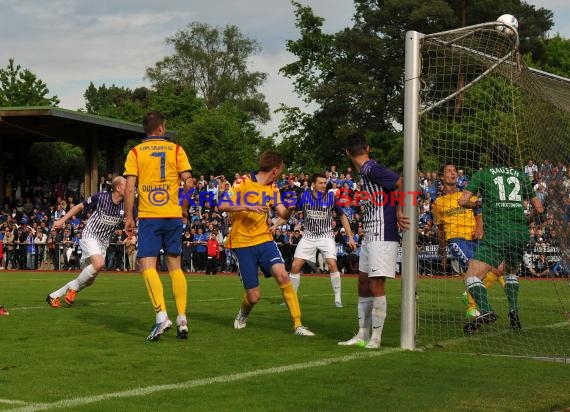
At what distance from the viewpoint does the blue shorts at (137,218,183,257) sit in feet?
31.2

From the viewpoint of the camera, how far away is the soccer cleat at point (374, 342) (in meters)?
8.91

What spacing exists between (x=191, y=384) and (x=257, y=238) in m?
4.01

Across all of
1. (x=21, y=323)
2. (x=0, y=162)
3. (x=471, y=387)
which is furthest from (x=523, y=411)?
(x=0, y=162)

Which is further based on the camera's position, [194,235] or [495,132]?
[194,235]

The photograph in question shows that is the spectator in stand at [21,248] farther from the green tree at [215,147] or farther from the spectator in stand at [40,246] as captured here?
the green tree at [215,147]

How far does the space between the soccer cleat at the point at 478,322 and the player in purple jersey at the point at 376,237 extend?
1770 millimetres

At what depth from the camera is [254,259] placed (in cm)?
1049

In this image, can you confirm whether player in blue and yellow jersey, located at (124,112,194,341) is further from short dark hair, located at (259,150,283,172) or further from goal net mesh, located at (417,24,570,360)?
goal net mesh, located at (417,24,570,360)

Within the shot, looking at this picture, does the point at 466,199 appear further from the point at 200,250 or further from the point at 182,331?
the point at 200,250

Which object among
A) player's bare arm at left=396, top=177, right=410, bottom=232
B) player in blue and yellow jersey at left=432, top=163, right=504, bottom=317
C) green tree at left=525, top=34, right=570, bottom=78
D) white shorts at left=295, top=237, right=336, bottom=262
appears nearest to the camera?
player's bare arm at left=396, top=177, right=410, bottom=232

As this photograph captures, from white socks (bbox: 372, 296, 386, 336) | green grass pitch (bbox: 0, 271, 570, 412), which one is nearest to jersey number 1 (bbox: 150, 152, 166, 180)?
green grass pitch (bbox: 0, 271, 570, 412)

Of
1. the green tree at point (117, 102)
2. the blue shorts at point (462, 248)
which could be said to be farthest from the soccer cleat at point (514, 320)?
the green tree at point (117, 102)

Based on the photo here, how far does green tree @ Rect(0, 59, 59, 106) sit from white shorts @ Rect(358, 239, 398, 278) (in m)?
59.2

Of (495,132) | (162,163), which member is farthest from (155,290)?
(495,132)
